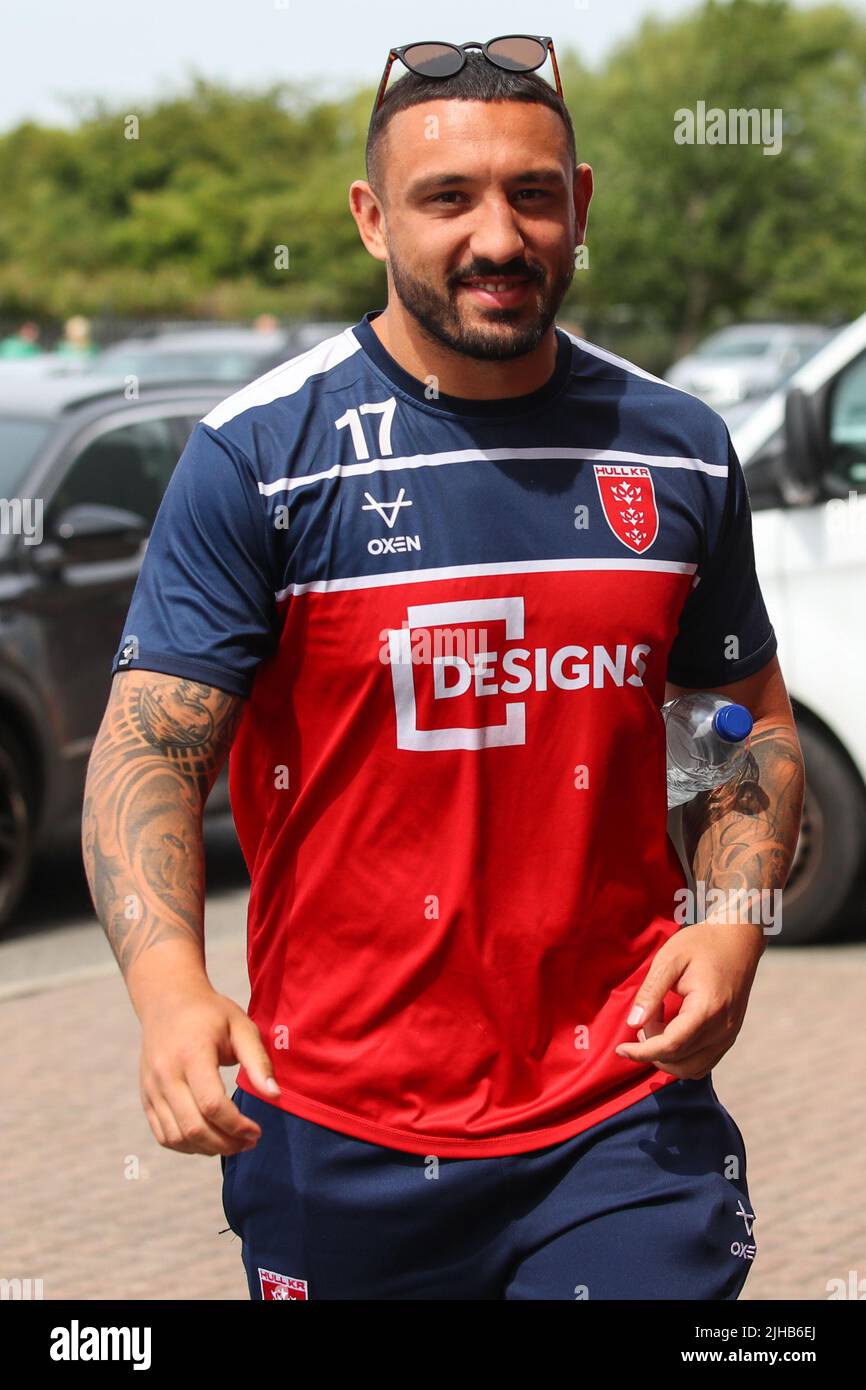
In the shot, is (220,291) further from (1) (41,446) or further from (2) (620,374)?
(2) (620,374)

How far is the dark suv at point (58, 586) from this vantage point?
8.08 metres

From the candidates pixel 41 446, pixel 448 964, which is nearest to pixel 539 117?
pixel 448 964

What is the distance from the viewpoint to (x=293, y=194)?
63562 millimetres

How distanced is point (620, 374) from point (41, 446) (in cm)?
588

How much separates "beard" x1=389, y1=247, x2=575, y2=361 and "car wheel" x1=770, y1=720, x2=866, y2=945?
5.19 meters

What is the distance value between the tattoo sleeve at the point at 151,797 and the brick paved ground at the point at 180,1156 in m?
2.57

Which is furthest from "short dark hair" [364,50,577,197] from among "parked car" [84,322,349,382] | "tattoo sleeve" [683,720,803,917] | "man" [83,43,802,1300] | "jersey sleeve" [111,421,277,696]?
"parked car" [84,322,349,382]

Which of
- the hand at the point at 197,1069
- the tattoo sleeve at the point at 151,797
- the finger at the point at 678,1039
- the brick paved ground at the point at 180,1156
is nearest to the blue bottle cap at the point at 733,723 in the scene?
the finger at the point at 678,1039

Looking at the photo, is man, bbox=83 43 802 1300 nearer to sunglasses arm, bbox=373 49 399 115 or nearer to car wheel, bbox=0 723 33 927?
sunglasses arm, bbox=373 49 399 115

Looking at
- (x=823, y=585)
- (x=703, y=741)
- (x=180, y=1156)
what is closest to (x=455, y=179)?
(x=703, y=741)

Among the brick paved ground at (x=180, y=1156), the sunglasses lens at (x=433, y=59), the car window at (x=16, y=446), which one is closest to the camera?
the sunglasses lens at (x=433, y=59)

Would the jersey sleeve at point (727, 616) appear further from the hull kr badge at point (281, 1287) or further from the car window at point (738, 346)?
the car window at point (738, 346)

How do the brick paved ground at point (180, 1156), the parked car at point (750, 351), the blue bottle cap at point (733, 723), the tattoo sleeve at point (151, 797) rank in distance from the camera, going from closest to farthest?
the tattoo sleeve at point (151, 797) < the blue bottle cap at point (733, 723) < the brick paved ground at point (180, 1156) < the parked car at point (750, 351)

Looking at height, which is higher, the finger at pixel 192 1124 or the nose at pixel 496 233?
the nose at pixel 496 233
